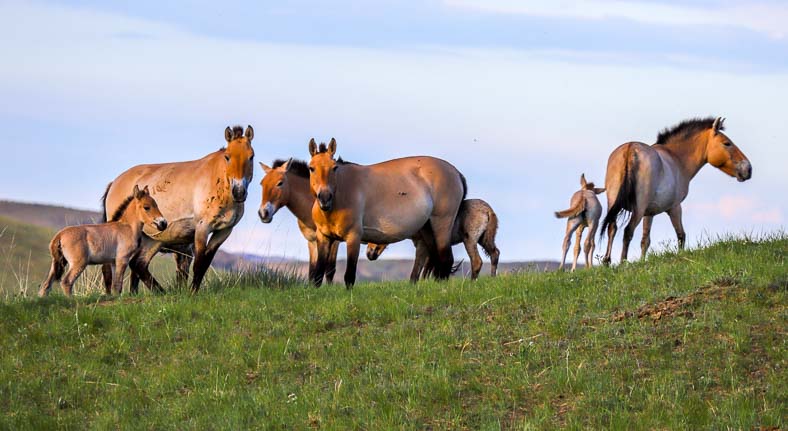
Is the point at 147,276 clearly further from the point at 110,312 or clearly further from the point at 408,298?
the point at 408,298

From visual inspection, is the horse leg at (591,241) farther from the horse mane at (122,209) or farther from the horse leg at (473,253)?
the horse mane at (122,209)

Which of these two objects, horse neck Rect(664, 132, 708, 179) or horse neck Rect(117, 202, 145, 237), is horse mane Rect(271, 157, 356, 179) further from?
horse neck Rect(664, 132, 708, 179)

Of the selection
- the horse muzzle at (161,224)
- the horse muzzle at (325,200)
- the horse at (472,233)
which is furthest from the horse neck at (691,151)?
the horse muzzle at (161,224)

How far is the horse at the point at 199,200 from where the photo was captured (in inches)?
640

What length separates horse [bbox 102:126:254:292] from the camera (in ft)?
53.3

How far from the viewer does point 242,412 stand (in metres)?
10.7

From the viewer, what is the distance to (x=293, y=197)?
17.8m

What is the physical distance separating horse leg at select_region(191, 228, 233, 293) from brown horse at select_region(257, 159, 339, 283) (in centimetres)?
A: 75

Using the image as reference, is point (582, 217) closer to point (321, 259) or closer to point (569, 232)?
point (569, 232)

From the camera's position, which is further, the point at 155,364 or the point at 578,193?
the point at 578,193

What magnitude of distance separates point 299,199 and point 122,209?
269 centimetres

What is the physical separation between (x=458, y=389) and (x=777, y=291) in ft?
13.4

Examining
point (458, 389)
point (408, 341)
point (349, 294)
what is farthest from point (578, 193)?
point (458, 389)

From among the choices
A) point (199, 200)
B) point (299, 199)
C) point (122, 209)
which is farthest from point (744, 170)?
point (122, 209)
